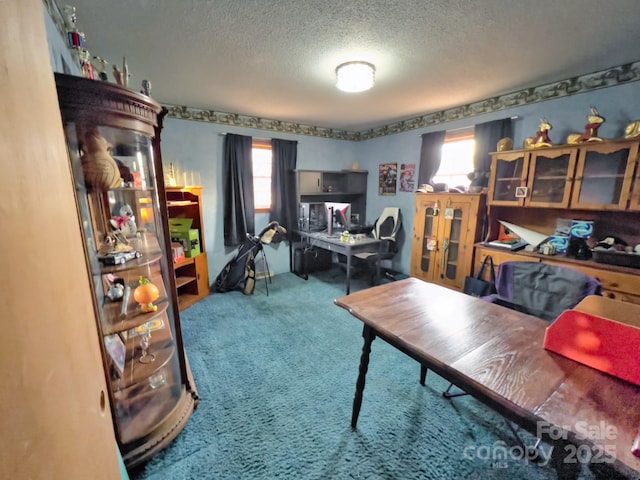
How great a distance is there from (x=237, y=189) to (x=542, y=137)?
3.53 m

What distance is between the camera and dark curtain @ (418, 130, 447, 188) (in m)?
3.49

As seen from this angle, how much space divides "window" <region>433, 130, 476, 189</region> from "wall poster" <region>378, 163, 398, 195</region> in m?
0.70

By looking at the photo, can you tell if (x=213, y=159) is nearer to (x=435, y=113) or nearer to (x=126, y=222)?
(x=126, y=222)

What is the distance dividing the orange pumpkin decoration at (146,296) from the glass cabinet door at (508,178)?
10.6 ft

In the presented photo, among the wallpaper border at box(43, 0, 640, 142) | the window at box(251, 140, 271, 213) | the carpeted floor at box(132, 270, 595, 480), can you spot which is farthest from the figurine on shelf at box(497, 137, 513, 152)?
the window at box(251, 140, 271, 213)

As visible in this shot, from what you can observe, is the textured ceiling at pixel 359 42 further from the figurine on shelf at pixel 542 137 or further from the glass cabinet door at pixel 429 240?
the glass cabinet door at pixel 429 240

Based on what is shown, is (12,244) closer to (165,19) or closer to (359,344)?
(165,19)

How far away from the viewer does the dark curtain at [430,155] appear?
349 centimetres

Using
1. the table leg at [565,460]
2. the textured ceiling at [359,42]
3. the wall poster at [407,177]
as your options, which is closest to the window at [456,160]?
the wall poster at [407,177]

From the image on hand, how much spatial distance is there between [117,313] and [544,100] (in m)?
3.97

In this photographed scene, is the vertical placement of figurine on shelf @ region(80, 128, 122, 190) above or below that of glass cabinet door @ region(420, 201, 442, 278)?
above

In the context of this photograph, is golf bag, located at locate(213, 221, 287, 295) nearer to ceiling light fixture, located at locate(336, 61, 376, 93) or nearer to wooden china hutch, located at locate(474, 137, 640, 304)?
ceiling light fixture, located at locate(336, 61, 376, 93)

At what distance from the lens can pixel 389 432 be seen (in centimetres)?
151

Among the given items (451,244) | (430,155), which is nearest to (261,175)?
(430,155)
